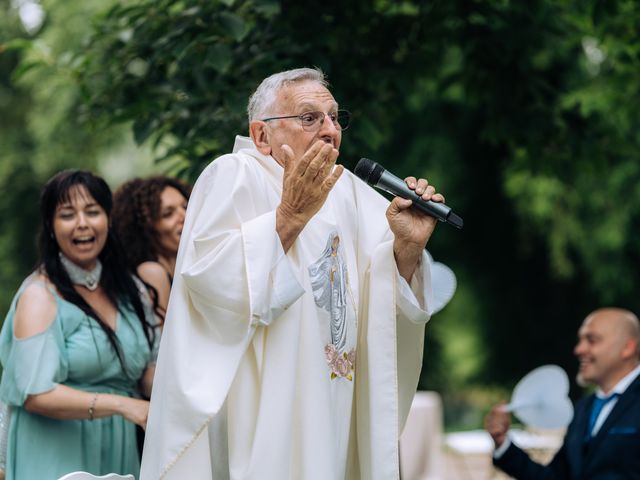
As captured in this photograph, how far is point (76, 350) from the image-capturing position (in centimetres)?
370

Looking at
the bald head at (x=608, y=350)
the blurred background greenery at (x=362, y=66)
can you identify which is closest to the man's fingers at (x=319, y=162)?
the blurred background greenery at (x=362, y=66)

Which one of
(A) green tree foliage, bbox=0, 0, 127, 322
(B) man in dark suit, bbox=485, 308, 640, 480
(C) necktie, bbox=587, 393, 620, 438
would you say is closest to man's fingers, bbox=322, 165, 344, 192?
(B) man in dark suit, bbox=485, 308, 640, 480

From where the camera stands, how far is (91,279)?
3.93 m

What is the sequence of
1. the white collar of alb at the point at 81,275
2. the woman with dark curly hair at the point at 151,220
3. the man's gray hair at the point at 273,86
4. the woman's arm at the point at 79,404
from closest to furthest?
the man's gray hair at the point at 273,86, the woman's arm at the point at 79,404, the white collar of alb at the point at 81,275, the woman with dark curly hair at the point at 151,220

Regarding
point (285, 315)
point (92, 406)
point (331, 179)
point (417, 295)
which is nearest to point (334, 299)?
point (285, 315)

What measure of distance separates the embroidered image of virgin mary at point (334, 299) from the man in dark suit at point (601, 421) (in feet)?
6.93

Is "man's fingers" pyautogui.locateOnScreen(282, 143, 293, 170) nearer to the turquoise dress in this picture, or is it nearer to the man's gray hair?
the man's gray hair

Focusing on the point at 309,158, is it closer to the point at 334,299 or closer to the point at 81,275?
the point at 334,299

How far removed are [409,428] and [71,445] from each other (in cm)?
604

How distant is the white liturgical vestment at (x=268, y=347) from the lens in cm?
298

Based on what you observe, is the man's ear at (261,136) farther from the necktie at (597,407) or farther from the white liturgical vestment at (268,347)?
the necktie at (597,407)

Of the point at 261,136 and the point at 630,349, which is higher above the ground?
the point at 630,349

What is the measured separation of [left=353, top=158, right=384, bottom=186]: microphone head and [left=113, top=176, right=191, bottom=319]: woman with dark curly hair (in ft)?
4.91

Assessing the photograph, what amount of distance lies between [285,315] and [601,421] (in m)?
2.60
